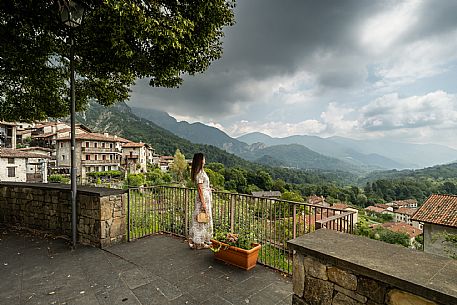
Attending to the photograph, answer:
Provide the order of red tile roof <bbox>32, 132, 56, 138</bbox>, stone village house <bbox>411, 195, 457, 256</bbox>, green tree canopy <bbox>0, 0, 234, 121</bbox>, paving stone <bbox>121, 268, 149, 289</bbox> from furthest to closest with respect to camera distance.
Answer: red tile roof <bbox>32, 132, 56, 138</bbox> < stone village house <bbox>411, 195, 457, 256</bbox> < green tree canopy <bbox>0, 0, 234, 121</bbox> < paving stone <bbox>121, 268, 149, 289</bbox>

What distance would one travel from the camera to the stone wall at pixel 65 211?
450 centimetres

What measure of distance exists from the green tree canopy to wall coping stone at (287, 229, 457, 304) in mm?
3515

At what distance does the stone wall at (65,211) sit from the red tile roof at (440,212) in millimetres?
19816

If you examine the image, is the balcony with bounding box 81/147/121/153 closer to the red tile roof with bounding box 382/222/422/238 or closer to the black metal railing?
the black metal railing

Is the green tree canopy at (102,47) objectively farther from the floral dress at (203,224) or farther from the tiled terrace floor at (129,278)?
the tiled terrace floor at (129,278)

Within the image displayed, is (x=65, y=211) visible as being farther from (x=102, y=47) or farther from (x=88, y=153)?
(x=88, y=153)

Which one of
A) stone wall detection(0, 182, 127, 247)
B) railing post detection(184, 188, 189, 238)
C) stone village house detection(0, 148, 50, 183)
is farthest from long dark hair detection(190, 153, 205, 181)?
stone village house detection(0, 148, 50, 183)

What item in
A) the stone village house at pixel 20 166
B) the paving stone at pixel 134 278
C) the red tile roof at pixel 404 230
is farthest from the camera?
the red tile roof at pixel 404 230

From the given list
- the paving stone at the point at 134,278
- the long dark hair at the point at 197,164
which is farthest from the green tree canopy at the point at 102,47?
the paving stone at the point at 134,278

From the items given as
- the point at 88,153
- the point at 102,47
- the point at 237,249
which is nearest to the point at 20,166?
the point at 88,153

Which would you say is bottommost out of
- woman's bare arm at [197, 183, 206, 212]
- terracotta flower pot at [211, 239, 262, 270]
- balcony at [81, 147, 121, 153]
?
terracotta flower pot at [211, 239, 262, 270]

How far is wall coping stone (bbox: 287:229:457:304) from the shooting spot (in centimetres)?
137

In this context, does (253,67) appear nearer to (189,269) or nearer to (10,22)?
(10,22)

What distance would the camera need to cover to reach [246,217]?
4.26m
